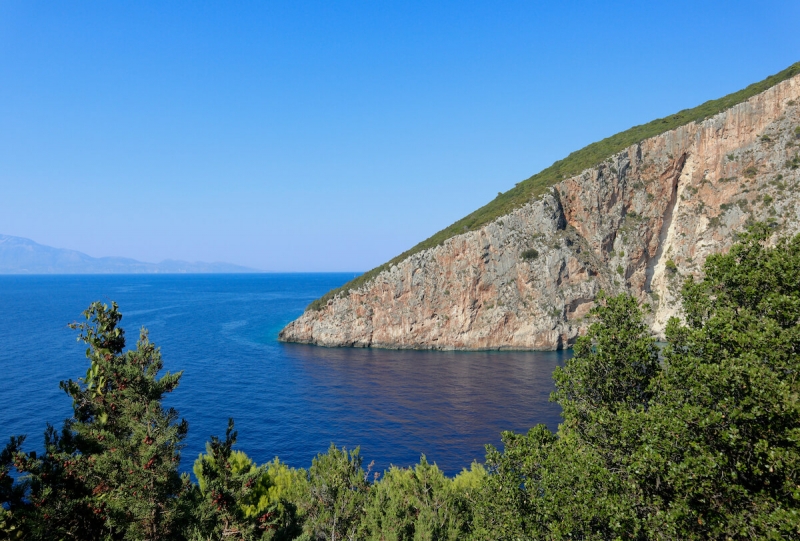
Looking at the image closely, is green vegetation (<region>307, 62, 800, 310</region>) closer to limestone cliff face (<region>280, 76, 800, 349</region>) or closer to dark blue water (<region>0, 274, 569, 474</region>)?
limestone cliff face (<region>280, 76, 800, 349</region>)

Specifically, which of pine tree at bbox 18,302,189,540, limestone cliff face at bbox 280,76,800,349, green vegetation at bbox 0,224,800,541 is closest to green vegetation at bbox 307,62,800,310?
limestone cliff face at bbox 280,76,800,349

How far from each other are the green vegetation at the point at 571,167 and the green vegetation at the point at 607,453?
274ft

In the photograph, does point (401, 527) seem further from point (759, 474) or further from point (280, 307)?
point (280, 307)

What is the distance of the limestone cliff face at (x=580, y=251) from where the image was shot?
89375mm

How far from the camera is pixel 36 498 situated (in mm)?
12938

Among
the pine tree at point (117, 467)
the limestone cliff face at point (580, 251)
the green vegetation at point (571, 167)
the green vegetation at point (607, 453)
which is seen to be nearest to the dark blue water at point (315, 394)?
the limestone cliff face at point (580, 251)

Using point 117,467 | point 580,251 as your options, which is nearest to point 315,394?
point 117,467

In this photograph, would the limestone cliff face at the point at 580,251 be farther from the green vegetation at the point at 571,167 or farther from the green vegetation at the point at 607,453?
the green vegetation at the point at 607,453

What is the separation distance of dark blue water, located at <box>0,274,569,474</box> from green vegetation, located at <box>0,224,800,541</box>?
27.2 meters

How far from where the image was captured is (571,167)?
367 ft

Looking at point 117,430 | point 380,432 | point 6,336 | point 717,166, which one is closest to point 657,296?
point 717,166

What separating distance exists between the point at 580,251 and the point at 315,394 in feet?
201

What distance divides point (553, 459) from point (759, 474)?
5764 millimetres

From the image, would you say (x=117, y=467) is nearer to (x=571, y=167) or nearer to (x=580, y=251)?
(x=580, y=251)
